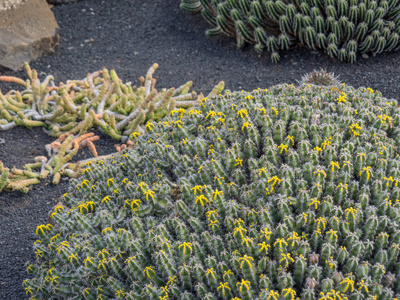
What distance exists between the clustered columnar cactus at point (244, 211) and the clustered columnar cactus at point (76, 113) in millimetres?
1731

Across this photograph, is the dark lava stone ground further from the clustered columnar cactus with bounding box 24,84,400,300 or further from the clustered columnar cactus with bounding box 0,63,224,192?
the clustered columnar cactus with bounding box 24,84,400,300

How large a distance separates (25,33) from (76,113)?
2.11 metres

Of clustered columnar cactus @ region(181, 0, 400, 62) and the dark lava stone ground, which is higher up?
clustered columnar cactus @ region(181, 0, 400, 62)

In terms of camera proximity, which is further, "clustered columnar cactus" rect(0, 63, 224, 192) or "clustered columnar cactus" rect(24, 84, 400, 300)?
"clustered columnar cactus" rect(0, 63, 224, 192)

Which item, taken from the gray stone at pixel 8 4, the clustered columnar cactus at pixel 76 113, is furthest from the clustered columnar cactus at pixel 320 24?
the gray stone at pixel 8 4

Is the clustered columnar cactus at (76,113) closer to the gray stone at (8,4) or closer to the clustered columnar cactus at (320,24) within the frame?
the gray stone at (8,4)

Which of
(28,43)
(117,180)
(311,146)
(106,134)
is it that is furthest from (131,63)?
(311,146)

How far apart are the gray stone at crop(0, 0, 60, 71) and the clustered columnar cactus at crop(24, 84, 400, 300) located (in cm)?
418

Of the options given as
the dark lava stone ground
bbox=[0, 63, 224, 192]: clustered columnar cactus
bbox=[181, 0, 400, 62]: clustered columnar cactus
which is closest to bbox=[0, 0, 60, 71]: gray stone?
the dark lava stone ground

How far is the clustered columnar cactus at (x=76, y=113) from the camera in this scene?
4.64m

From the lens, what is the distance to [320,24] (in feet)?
18.6

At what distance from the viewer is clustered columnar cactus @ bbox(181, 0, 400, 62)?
554 centimetres

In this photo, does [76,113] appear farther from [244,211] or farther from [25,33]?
[244,211]

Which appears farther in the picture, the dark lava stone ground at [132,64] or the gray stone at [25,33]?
the gray stone at [25,33]
